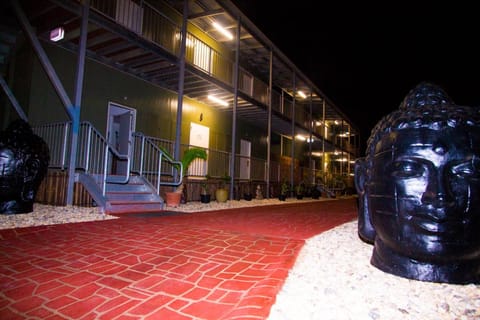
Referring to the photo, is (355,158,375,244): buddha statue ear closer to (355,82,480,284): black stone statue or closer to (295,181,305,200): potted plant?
(355,82,480,284): black stone statue

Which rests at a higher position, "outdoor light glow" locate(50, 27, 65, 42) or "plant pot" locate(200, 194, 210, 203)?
"outdoor light glow" locate(50, 27, 65, 42)

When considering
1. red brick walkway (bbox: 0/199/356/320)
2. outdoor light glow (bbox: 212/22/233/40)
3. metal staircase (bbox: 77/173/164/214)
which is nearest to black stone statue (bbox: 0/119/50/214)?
metal staircase (bbox: 77/173/164/214)

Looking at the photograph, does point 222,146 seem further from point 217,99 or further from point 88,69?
point 88,69

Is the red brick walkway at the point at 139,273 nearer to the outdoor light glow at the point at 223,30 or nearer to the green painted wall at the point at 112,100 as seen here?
the green painted wall at the point at 112,100

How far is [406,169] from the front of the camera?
73.9 inches

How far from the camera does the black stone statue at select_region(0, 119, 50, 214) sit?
447cm

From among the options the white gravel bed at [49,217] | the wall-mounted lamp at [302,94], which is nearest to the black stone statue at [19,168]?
the white gravel bed at [49,217]

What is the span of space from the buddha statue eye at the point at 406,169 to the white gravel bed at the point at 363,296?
839 mm

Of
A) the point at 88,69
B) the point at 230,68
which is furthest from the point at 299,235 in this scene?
the point at 230,68

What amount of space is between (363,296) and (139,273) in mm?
1705

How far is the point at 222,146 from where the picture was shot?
42.2 ft

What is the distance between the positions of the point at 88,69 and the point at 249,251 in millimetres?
7624

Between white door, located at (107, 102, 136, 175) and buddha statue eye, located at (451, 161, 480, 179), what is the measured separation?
319 inches

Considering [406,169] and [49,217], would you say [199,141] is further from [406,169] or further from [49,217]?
[406,169]
